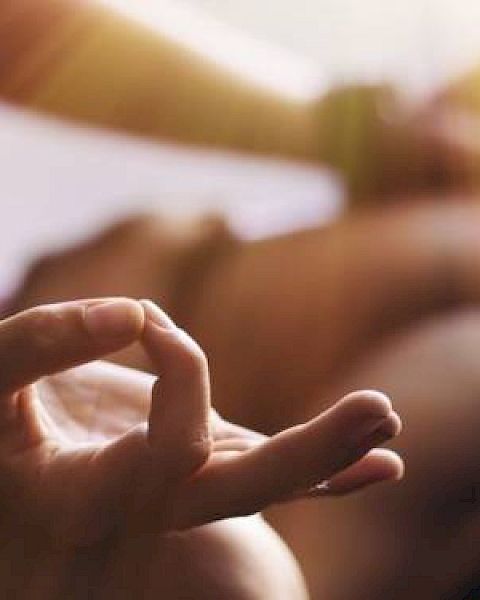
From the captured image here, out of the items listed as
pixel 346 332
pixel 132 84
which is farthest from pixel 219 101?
pixel 346 332

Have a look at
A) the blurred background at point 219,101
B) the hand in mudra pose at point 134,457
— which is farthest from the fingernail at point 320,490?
the blurred background at point 219,101

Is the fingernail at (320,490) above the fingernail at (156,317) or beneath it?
beneath

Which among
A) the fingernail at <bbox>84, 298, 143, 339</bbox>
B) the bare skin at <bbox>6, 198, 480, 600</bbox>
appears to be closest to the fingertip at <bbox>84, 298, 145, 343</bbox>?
the fingernail at <bbox>84, 298, 143, 339</bbox>

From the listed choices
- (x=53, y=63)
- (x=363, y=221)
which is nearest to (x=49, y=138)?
(x=53, y=63)

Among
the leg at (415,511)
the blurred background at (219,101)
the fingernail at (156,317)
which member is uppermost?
the blurred background at (219,101)

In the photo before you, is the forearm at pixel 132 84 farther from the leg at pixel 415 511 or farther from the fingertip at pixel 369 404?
the fingertip at pixel 369 404

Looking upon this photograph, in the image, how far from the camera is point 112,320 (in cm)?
21

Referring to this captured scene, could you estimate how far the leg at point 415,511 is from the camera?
31 centimetres

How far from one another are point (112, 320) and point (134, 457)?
32 millimetres

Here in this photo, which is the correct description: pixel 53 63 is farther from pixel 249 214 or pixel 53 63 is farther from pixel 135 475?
pixel 135 475

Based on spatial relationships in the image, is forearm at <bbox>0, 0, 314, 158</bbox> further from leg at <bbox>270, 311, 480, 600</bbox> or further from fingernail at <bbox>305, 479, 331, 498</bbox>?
fingernail at <bbox>305, 479, 331, 498</bbox>

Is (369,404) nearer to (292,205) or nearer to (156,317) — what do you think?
(156,317)

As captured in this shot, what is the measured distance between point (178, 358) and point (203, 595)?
0.06m

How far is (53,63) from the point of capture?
532 mm
